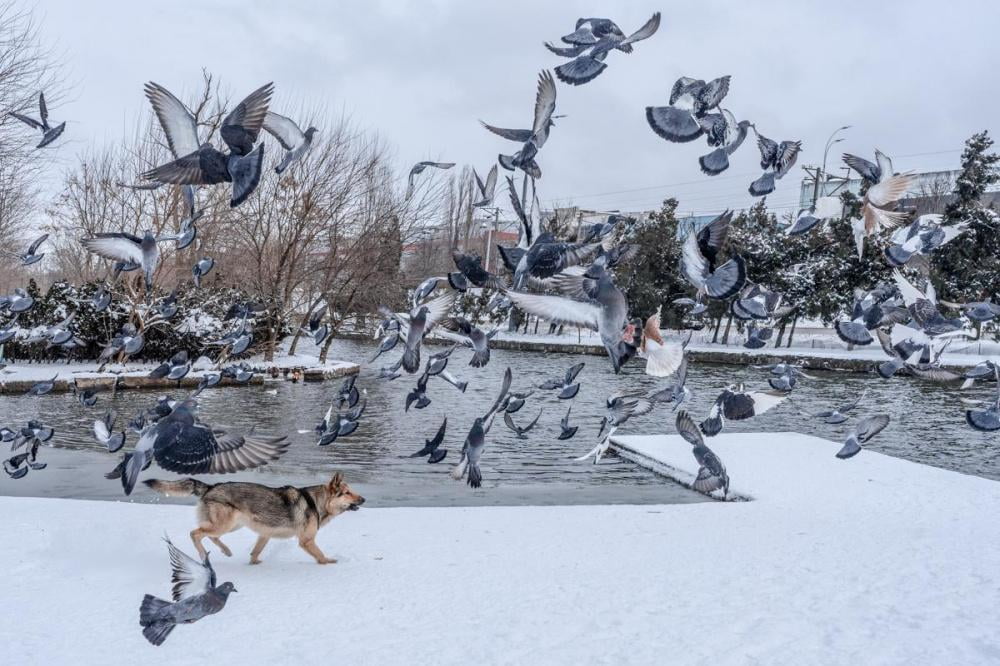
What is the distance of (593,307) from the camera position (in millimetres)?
2619

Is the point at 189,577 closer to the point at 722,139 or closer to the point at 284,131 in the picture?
the point at 284,131

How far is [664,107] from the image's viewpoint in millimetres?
2678

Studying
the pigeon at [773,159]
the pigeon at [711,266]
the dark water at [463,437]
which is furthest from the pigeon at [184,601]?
the dark water at [463,437]

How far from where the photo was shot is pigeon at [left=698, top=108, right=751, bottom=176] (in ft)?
8.85

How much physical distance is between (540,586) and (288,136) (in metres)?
3.17

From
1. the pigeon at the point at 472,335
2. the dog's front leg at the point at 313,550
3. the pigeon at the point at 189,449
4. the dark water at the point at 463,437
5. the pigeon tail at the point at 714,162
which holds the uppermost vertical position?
the pigeon tail at the point at 714,162

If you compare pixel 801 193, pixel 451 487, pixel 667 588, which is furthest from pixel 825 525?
pixel 801 193

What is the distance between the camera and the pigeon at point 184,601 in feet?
10.0

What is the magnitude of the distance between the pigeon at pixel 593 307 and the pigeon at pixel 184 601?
1653 mm

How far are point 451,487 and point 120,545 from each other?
4.19 meters

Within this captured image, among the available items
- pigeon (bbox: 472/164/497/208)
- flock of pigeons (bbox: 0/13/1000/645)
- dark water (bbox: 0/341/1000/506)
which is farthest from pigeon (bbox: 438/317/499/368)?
dark water (bbox: 0/341/1000/506)

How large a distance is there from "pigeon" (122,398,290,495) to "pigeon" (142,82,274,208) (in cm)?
168

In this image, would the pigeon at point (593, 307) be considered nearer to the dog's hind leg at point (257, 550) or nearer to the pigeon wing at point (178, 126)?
the pigeon wing at point (178, 126)

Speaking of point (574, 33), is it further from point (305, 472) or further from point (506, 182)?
point (305, 472)
